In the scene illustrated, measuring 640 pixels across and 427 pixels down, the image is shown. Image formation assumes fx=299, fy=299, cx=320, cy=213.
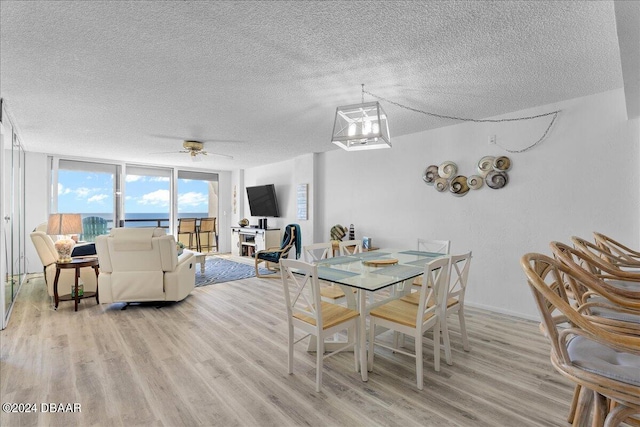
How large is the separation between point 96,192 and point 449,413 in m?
7.77

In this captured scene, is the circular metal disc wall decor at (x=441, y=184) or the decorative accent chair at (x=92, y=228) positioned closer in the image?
the circular metal disc wall decor at (x=441, y=184)

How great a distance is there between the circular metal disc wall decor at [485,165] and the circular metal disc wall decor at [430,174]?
22.7 inches

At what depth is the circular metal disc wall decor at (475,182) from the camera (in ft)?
→ 12.4

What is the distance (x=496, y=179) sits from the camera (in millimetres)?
3629

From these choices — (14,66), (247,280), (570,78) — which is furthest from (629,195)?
(14,66)

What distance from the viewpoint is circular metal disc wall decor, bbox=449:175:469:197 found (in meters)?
3.91

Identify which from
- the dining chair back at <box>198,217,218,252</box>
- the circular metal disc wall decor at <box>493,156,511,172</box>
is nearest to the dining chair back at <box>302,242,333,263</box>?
the circular metal disc wall decor at <box>493,156,511,172</box>

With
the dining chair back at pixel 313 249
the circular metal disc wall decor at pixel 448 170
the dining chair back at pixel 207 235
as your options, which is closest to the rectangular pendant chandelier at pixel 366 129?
the dining chair back at pixel 313 249

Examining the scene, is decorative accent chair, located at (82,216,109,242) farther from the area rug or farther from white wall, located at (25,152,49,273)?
the area rug

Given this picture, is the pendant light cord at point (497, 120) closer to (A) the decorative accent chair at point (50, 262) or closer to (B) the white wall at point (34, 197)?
(A) the decorative accent chair at point (50, 262)

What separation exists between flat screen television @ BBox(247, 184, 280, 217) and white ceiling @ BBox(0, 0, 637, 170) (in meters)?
3.29

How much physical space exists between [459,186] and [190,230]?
266 inches

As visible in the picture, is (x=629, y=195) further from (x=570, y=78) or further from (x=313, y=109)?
(x=313, y=109)

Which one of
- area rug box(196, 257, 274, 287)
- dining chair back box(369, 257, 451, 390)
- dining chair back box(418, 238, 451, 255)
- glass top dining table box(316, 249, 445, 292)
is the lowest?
area rug box(196, 257, 274, 287)
